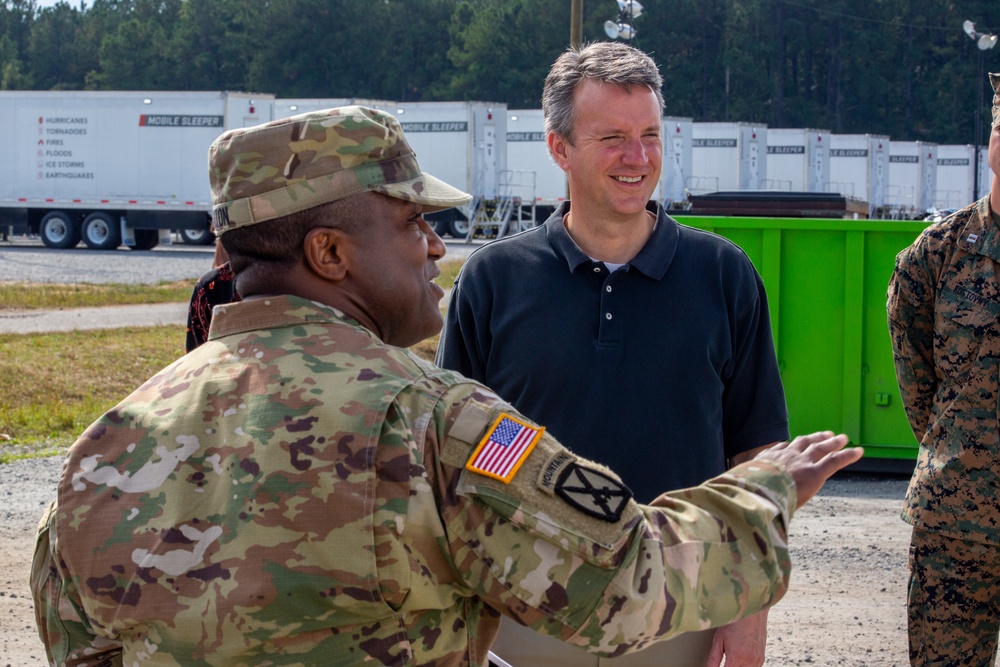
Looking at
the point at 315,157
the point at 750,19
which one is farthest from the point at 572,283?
the point at 750,19

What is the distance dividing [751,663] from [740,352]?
0.75 meters

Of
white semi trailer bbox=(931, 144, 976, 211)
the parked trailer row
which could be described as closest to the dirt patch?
the parked trailer row

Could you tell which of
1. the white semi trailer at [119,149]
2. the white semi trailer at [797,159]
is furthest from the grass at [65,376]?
the white semi trailer at [797,159]

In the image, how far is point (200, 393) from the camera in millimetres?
1780

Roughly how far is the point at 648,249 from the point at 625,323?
0.21m

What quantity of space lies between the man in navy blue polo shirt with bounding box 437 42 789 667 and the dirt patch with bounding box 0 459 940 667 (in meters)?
2.27

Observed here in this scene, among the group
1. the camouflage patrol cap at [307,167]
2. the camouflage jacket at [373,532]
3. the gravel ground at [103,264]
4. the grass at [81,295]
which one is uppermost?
the camouflage patrol cap at [307,167]

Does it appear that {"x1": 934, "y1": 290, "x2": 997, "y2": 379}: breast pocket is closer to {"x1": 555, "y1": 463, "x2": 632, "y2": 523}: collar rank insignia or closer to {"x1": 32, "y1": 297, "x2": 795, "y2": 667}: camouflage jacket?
{"x1": 32, "y1": 297, "x2": 795, "y2": 667}: camouflage jacket

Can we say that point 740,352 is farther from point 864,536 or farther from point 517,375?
point 864,536

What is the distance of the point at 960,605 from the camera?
3.43 metres

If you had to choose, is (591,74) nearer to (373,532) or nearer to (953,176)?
(373,532)

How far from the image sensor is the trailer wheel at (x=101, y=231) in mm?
31109

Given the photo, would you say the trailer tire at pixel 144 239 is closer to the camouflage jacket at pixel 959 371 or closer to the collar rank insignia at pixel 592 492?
the camouflage jacket at pixel 959 371

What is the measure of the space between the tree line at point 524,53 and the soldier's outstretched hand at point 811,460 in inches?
2926
